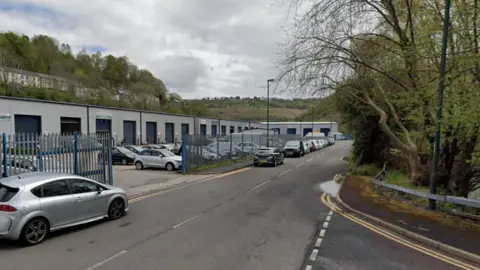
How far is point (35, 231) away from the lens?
22.4 ft

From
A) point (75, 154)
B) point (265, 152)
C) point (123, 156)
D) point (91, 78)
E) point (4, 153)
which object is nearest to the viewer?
point (4, 153)

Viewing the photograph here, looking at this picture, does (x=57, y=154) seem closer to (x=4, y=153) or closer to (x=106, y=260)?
(x=4, y=153)

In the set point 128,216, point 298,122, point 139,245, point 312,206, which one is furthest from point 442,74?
point 298,122

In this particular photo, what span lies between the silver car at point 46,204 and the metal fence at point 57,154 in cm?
280

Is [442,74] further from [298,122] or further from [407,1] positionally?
[298,122]

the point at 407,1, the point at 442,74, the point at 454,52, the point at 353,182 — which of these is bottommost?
the point at 353,182

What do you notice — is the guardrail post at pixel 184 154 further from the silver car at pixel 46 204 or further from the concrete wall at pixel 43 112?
the concrete wall at pixel 43 112

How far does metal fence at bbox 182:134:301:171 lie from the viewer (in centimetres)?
2082

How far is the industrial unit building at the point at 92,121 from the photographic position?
34.5 metres

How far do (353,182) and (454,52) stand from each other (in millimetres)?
8764

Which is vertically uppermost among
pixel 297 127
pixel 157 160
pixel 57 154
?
pixel 297 127

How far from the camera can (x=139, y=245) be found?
6.73 meters

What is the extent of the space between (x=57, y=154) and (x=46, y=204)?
4.45 m

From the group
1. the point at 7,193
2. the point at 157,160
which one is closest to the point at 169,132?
the point at 157,160
